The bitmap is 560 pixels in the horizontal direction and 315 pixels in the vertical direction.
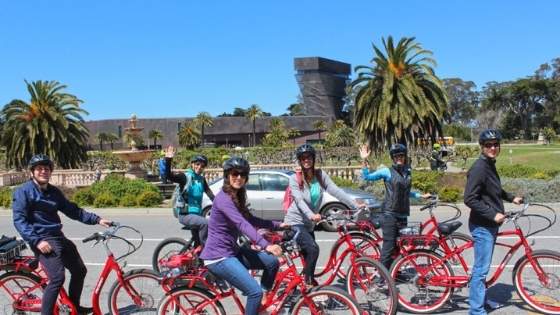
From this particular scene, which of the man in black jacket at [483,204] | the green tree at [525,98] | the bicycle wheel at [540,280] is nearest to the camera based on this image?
the man in black jacket at [483,204]

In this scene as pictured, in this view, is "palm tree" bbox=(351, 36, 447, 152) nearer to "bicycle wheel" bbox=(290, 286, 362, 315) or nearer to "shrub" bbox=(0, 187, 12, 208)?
"shrub" bbox=(0, 187, 12, 208)

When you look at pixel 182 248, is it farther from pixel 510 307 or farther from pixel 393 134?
pixel 393 134

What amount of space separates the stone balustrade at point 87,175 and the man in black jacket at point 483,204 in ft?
52.0

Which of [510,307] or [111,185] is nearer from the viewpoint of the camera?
[510,307]

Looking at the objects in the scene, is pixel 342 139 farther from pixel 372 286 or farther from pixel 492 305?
pixel 372 286

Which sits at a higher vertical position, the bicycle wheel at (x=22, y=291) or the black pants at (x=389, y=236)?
the black pants at (x=389, y=236)

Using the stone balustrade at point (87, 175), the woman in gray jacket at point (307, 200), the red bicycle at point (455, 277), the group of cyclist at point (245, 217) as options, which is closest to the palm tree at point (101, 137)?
the stone balustrade at point (87, 175)

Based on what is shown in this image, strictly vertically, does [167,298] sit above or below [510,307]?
above

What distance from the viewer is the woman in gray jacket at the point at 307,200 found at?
578 centimetres

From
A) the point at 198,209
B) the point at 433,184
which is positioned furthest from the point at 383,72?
the point at 198,209

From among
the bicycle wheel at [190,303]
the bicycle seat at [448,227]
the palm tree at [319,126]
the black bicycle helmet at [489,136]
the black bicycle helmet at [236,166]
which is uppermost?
the palm tree at [319,126]

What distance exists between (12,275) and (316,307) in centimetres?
300

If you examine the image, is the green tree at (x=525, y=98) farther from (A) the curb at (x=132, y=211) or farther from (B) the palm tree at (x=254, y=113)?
(A) the curb at (x=132, y=211)

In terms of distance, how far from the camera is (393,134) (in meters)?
25.4
